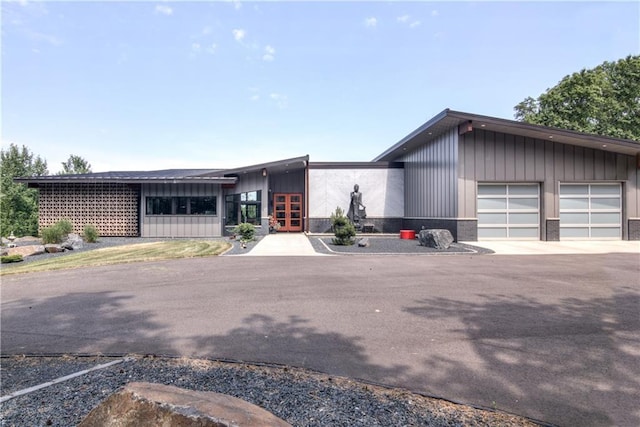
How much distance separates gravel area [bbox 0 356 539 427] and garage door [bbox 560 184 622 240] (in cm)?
1687

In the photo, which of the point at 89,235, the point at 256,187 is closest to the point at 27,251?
the point at 89,235

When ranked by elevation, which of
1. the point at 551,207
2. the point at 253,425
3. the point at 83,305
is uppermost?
the point at 551,207

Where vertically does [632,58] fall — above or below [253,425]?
above

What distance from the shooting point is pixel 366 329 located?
4430 mm

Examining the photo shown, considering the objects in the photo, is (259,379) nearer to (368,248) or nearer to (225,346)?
(225,346)

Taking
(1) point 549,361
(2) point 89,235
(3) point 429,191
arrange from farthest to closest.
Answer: (3) point 429,191 → (2) point 89,235 → (1) point 549,361

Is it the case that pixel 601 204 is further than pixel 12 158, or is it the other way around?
pixel 12 158

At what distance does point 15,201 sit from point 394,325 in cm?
3596

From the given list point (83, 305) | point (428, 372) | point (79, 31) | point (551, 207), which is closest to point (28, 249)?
point (79, 31)

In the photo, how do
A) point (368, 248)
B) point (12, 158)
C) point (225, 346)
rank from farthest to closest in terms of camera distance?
point (12, 158), point (368, 248), point (225, 346)

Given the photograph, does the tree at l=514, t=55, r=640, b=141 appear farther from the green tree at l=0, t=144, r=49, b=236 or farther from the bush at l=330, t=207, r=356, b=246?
the green tree at l=0, t=144, r=49, b=236

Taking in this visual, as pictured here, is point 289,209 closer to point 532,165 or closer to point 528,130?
point 532,165

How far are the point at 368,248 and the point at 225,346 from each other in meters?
10.2

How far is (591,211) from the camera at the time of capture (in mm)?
15859
